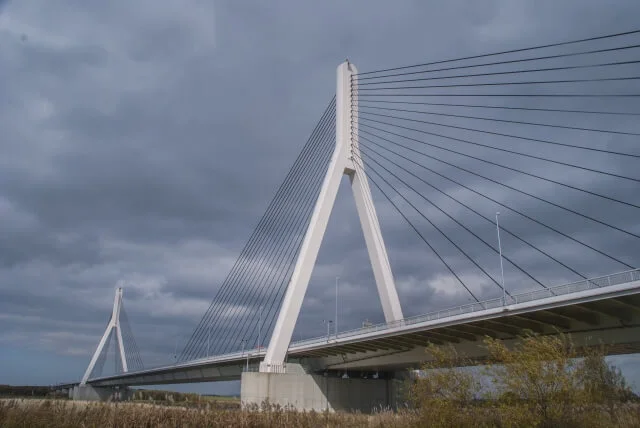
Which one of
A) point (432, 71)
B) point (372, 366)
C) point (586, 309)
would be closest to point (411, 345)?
point (372, 366)

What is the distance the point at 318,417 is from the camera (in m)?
19.3

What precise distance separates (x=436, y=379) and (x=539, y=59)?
14.5 metres

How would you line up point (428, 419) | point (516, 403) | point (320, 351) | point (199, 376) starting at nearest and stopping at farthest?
point (516, 403) < point (428, 419) < point (320, 351) < point (199, 376)

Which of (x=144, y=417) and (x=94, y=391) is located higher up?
(x=144, y=417)

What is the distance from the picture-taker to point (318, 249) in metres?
39.1

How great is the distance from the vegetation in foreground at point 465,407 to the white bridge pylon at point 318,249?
17.9 meters

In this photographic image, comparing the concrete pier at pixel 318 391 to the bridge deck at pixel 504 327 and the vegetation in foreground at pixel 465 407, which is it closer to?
the bridge deck at pixel 504 327

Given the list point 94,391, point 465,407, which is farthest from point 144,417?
point 94,391

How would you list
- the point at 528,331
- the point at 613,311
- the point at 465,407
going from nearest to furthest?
the point at 465,407 < the point at 613,311 < the point at 528,331

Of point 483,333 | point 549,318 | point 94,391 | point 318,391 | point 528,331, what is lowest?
point 94,391

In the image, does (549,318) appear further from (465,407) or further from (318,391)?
(318,391)

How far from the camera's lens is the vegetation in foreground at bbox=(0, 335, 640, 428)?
1503cm

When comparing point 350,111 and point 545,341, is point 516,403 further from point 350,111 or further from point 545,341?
point 350,111

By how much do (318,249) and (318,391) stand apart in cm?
1548
